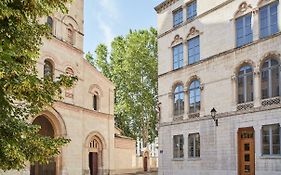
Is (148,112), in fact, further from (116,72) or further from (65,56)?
(65,56)

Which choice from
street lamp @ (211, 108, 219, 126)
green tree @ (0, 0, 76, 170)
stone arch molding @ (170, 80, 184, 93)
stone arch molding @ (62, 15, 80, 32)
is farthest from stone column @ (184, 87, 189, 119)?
green tree @ (0, 0, 76, 170)

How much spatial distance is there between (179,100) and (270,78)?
747cm

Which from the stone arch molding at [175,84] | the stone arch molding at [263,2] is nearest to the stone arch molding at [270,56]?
the stone arch molding at [263,2]

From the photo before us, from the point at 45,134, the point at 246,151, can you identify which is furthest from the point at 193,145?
the point at 45,134

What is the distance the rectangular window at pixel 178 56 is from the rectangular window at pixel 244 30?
5.02 meters

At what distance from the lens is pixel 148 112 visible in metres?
49.7

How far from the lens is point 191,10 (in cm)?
2698

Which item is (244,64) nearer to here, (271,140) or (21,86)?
(271,140)

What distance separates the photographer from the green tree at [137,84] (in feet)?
160

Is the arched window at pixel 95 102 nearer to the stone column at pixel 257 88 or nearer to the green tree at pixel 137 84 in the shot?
the green tree at pixel 137 84

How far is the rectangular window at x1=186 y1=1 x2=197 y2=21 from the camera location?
26.6m

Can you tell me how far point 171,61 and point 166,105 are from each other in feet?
9.75

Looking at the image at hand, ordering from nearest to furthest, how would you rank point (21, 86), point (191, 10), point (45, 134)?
point (21, 86) < point (191, 10) < point (45, 134)

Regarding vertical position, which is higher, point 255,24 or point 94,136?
point 255,24
